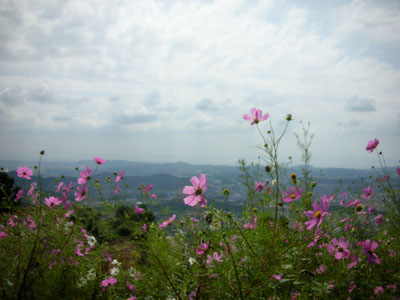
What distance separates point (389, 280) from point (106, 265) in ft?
6.62

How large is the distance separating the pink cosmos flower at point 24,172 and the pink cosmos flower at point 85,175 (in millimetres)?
753

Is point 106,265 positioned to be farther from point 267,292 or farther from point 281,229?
point 281,229

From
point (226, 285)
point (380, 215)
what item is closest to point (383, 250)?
point (380, 215)

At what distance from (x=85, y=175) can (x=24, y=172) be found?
2.92ft

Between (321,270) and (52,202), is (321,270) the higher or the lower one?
the lower one

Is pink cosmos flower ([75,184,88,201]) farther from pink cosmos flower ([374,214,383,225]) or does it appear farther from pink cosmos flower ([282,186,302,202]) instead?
pink cosmos flower ([374,214,383,225])

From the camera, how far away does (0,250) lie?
169 centimetres

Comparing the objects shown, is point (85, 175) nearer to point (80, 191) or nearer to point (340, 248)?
point (80, 191)

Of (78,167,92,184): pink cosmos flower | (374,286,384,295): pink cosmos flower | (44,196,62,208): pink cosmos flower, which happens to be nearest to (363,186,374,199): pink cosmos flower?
(374,286,384,295): pink cosmos flower

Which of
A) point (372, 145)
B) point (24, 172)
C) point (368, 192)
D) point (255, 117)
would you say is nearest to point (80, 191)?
point (24, 172)

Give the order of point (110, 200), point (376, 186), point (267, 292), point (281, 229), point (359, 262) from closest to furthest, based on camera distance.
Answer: point (267, 292) < point (281, 229) < point (359, 262) < point (110, 200) < point (376, 186)

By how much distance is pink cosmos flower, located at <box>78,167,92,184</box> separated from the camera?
75.7 inches

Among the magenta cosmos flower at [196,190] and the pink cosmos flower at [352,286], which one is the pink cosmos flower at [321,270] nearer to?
the pink cosmos flower at [352,286]

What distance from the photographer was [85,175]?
195 cm
